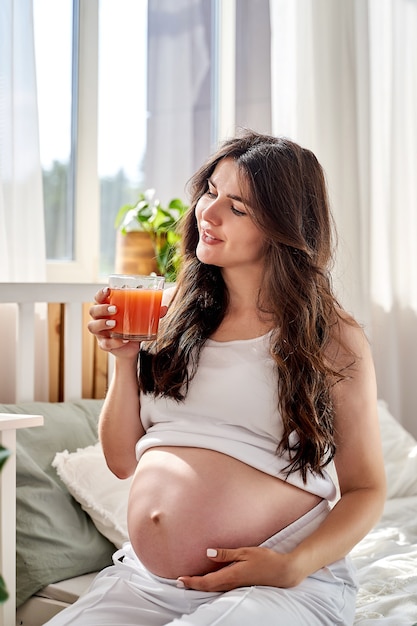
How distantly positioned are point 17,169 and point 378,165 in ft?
4.60

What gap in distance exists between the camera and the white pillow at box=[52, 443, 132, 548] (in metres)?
1.86

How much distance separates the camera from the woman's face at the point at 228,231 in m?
1.45

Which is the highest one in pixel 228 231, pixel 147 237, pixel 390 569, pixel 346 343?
pixel 147 237

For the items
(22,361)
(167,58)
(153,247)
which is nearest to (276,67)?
(167,58)

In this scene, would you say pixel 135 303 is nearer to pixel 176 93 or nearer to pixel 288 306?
pixel 288 306

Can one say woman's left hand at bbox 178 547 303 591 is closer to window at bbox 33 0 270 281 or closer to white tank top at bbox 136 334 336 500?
white tank top at bbox 136 334 336 500

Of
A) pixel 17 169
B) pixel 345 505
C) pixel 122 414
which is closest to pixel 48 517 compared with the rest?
pixel 122 414

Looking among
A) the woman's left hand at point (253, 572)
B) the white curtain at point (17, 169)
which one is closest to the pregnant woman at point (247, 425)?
the woman's left hand at point (253, 572)

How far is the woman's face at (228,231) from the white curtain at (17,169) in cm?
84

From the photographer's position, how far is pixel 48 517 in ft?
6.02

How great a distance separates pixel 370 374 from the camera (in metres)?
1.44

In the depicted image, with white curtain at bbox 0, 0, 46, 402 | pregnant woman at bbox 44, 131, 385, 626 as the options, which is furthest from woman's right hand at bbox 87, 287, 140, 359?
white curtain at bbox 0, 0, 46, 402

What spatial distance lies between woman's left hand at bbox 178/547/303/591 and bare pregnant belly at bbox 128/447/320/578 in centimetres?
5

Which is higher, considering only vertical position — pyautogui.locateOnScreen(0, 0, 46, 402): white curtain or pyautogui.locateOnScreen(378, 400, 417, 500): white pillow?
pyautogui.locateOnScreen(0, 0, 46, 402): white curtain
